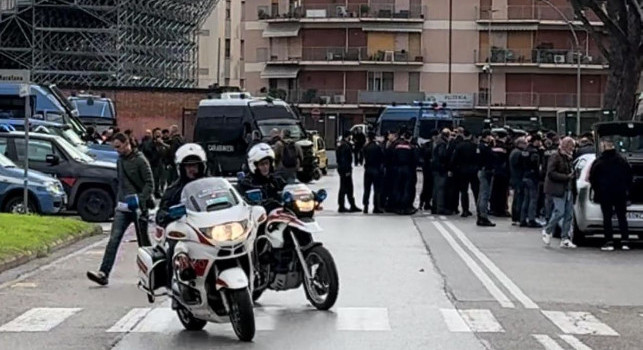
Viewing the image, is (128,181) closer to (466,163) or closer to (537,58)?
(466,163)

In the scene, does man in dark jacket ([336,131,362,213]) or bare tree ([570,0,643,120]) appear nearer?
man in dark jacket ([336,131,362,213])

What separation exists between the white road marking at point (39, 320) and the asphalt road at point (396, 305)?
1cm

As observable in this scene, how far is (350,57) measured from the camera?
80.6 metres

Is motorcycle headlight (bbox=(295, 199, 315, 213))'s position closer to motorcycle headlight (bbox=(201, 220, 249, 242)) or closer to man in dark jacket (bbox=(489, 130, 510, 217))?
motorcycle headlight (bbox=(201, 220, 249, 242))

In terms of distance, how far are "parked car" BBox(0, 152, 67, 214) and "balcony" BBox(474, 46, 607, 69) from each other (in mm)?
57758

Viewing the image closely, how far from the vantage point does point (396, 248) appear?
19875mm

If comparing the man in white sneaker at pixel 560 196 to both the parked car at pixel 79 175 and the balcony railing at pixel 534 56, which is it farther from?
the balcony railing at pixel 534 56

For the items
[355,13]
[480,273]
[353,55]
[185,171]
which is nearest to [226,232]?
[185,171]

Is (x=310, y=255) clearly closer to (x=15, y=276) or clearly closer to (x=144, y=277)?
(x=144, y=277)

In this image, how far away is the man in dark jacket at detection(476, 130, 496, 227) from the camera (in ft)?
82.4

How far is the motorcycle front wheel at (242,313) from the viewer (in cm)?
1074

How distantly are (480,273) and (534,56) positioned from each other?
65.1m

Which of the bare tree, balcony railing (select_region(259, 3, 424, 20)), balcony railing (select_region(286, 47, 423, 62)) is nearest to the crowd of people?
the bare tree

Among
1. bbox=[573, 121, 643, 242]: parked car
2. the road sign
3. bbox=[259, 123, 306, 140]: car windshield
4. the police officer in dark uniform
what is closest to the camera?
bbox=[573, 121, 643, 242]: parked car
